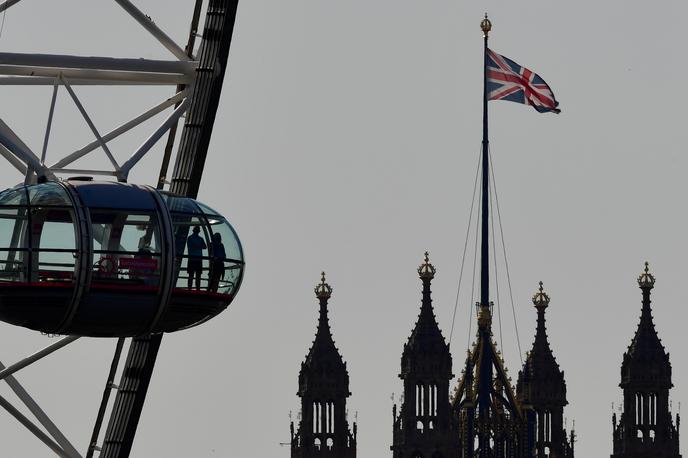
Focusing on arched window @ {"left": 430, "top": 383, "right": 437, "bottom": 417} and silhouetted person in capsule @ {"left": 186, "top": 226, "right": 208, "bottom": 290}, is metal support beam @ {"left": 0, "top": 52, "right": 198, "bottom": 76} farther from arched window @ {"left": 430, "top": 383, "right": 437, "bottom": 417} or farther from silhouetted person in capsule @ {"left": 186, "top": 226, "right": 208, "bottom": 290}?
arched window @ {"left": 430, "top": 383, "right": 437, "bottom": 417}

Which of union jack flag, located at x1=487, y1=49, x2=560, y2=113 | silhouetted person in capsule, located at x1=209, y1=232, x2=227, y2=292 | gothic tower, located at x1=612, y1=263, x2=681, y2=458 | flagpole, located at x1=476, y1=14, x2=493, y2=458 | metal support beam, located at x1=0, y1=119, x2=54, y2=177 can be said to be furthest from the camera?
gothic tower, located at x1=612, y1=263, x2=681, y2=458

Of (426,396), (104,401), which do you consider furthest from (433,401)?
(104,401)

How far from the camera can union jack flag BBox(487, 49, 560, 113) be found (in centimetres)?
11656

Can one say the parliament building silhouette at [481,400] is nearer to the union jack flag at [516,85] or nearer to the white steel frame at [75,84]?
the union jack flag at [516,85]

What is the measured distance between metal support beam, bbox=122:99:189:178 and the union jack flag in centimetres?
6250

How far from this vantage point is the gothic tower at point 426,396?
131375 millimetres

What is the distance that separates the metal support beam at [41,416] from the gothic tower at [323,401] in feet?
258

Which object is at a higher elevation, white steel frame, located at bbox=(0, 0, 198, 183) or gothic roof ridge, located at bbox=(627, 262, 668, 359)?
gothic roof ridge, located at bbox=(627, 262, 668, 359)

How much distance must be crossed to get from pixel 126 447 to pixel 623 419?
78373mm

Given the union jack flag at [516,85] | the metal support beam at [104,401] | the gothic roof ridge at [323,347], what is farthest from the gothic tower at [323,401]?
the metal support beam at [104,401]

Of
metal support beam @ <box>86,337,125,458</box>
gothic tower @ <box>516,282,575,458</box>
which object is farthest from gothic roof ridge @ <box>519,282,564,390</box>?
metal support beam @ <box>86,337,125,458</box>

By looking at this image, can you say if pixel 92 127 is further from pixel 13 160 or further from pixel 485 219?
pixel 485 219

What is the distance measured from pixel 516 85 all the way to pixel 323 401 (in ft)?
64.3

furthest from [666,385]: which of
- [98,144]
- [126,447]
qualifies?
[98,144]
